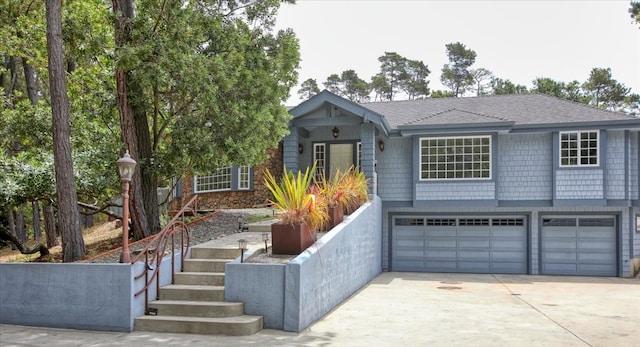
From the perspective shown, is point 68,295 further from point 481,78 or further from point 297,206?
point 481,78

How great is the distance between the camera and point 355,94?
55375 mm

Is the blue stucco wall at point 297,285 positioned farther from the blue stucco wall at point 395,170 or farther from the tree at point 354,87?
the tree at point 354,87

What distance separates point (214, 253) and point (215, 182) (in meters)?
9.45

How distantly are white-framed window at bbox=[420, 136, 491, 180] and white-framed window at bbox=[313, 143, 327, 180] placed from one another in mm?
3066

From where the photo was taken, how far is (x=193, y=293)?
348 inches

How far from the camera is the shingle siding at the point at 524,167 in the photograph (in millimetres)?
16375

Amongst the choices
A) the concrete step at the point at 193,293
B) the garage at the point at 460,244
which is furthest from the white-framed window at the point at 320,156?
the concrete step at the point at 193,293

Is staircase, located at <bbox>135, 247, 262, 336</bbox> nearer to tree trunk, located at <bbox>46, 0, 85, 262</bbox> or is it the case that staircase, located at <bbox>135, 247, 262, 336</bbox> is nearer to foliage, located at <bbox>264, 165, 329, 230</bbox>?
foliage, located at <bbox>264, 165, 329, 230</bbox>

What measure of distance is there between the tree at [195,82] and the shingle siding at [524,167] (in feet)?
23.4

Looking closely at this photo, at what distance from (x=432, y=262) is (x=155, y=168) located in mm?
9015

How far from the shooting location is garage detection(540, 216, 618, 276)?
16.5 m

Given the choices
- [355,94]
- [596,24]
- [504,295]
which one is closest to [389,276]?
[504,295]

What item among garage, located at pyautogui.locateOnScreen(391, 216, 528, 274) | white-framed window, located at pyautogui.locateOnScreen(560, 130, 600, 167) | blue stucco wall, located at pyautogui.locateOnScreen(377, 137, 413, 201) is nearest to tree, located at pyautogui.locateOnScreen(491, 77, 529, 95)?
white-framed window, located at pyautogui.locateOnScreen(560, 130, 600, 167)

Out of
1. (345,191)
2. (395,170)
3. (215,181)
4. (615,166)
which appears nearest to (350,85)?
(215,181)
